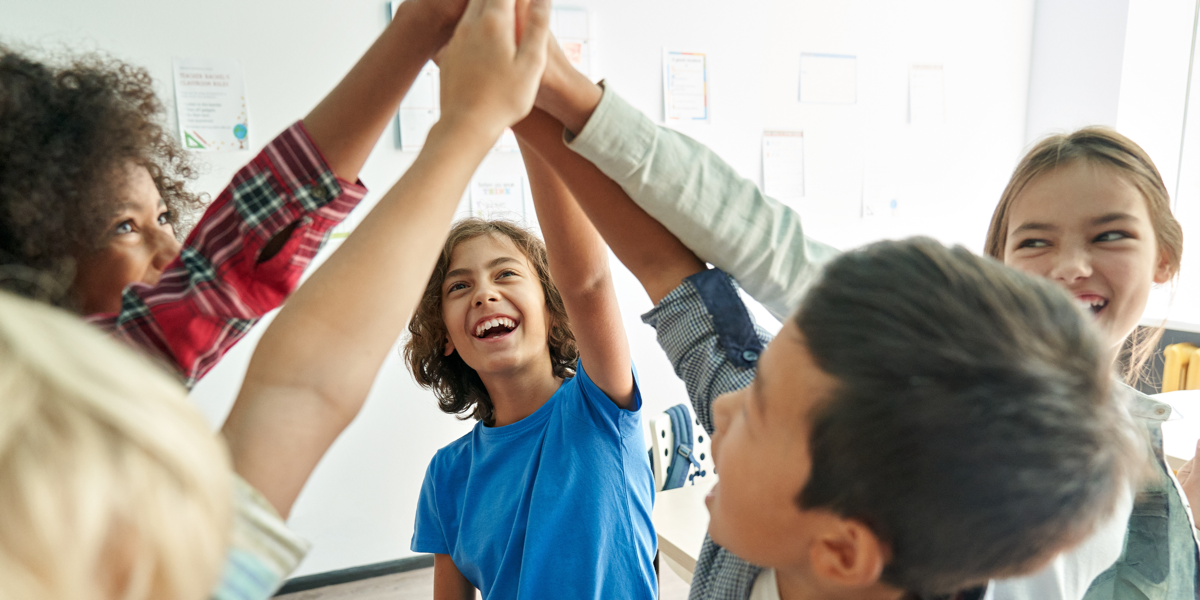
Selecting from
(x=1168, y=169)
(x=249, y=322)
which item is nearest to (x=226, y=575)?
(x=249, y=322)

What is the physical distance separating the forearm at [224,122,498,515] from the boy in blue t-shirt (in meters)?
0.34

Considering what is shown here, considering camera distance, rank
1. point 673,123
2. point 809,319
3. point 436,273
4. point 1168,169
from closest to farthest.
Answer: point 809,319 < point 436,273 < point 673,123 < point 1168,169

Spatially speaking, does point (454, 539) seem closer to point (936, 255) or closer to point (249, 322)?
point (249, 322)

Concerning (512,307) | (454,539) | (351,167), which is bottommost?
(454,539)

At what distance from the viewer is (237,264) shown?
622 mm

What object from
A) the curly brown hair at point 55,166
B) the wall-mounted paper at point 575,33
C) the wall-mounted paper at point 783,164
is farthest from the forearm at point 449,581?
the wall-mounted paper at point 783,164

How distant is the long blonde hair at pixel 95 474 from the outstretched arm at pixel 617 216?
1.30 feet

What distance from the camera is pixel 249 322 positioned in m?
0.64

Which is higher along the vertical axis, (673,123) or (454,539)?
(673,123)

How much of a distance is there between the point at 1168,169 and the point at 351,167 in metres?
3.83

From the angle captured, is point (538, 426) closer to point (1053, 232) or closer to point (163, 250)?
point (163, 250)

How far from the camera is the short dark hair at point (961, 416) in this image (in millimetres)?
467

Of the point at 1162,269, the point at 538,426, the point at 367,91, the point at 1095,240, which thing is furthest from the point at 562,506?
the point at 1162,269

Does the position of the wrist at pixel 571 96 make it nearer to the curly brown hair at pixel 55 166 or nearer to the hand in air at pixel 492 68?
the hand in air at pixel 492 68
